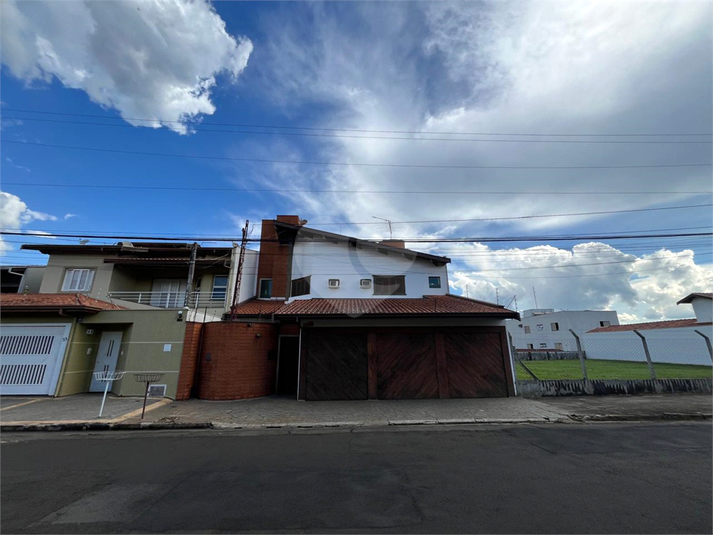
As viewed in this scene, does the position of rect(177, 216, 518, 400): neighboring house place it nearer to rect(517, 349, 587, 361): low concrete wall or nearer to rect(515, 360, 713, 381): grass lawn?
rect(515, 360, 713, 381): grass lawn

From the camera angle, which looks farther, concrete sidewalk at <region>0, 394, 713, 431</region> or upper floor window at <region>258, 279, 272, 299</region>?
upper floor window at <region>258, 279, 272, 299</region>

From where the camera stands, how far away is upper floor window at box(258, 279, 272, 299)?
59.3 feet

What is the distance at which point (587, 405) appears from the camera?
9.77 meters

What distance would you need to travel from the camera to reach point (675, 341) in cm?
2327

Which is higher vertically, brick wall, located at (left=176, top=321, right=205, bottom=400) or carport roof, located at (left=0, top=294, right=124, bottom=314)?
carport roof, located at (left=0, top=294, right=124, bottom=314)

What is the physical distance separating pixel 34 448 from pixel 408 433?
25.6 ft

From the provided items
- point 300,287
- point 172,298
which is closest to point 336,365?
point 300,287

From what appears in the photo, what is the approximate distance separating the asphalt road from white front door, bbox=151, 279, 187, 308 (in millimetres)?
10139

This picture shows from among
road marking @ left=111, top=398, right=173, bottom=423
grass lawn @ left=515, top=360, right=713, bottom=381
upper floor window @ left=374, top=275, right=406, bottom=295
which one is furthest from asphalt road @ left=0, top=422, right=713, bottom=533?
upper floor window @ left=374, top=275, right=406, bottom=295

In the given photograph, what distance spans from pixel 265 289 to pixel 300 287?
273 centimetres

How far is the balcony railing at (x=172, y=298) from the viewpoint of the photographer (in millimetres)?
15781

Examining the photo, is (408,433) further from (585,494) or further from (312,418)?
(585,494)

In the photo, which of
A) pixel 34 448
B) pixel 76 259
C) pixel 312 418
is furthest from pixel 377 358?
pixel 76 259

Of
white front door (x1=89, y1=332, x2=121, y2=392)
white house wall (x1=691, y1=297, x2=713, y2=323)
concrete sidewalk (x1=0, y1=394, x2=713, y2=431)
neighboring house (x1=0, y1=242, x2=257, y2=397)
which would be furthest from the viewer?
white house wall (x1=691, y1=297, x2=713, y2=323)
